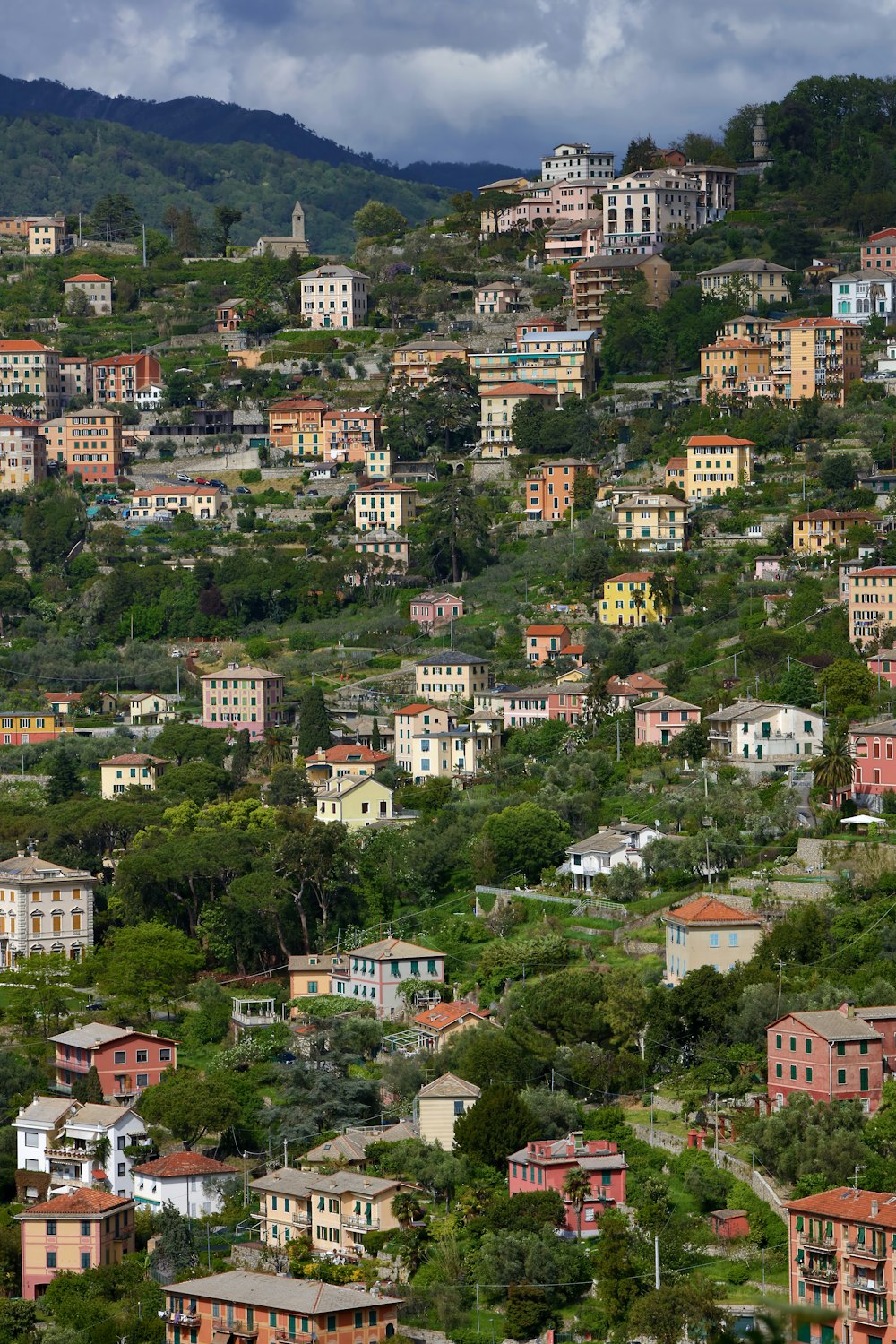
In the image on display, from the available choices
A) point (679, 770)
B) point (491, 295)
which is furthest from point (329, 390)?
point (679, 770)

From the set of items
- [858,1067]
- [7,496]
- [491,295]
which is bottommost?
[858,1067]

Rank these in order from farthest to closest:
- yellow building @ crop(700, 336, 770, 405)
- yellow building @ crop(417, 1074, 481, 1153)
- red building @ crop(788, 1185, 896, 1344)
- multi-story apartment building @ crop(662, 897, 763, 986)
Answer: yellow building @ crop(700, 336, 770, 405), multi-story apartment building @ crop(662, 897, 763, 986), yellow building @ crop(417, 1074, 481, 1153), red building @ crop(788, 1185, 896, 1344)

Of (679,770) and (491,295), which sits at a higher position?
(491,295)

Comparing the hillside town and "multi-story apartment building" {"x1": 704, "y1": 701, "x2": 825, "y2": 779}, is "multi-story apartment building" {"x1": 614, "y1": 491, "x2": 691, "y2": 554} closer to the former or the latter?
the hillside town

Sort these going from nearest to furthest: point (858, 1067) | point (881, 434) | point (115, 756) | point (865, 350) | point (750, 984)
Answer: point (858, 1067)
point (750, 984)
point (115, 756)
point (881, 434)
point (865, 350)

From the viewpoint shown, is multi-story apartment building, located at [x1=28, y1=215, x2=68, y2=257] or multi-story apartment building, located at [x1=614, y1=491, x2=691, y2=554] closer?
multi-story apartment building, located at [x1=614, y1=491, x2=691, y2=554]

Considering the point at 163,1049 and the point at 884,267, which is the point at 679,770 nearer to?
the point at 163,1049

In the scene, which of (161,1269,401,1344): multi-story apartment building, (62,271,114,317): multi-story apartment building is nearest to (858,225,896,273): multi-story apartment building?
(62,271,114,317): multi-story apartment building
